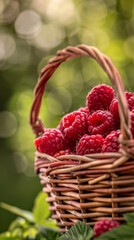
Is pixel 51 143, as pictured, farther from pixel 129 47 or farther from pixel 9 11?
pixel 9 11

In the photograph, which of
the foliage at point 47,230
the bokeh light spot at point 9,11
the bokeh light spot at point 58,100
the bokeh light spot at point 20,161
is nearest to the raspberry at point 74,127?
the foliage at point 47,230

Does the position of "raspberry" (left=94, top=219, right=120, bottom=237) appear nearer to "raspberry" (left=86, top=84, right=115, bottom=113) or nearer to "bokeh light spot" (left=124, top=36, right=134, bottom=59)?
"raspberry" (left=86, top=84, right=115, bottom=113)

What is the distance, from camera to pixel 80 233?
576mm

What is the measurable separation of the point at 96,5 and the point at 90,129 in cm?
277

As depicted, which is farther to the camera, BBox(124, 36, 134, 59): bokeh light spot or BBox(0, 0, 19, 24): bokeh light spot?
BBox(0, 0, 19, 24): bokeh light spot

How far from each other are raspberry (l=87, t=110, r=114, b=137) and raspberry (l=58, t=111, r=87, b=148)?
0.03 m

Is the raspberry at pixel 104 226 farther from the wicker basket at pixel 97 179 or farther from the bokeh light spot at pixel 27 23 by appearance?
the bokeh light spot at pixel 27 23

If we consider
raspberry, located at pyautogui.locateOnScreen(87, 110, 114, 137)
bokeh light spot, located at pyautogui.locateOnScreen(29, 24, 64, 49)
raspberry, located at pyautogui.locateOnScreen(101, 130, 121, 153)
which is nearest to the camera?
raspberry, located at pyautogui.locateOnScreen(101, 130, 121, 153)

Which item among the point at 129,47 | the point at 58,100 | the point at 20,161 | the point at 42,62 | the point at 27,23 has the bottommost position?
the point at 20,161

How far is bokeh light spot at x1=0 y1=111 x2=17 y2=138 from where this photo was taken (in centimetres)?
404

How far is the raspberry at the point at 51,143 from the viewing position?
0.78 m

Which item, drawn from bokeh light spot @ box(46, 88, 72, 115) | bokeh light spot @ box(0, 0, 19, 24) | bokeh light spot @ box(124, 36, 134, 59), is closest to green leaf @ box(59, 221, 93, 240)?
bokeh light spot @ box(124, 36, 134, 59)

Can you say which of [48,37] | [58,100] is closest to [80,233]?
[58,100]

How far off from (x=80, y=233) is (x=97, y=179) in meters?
0.10
